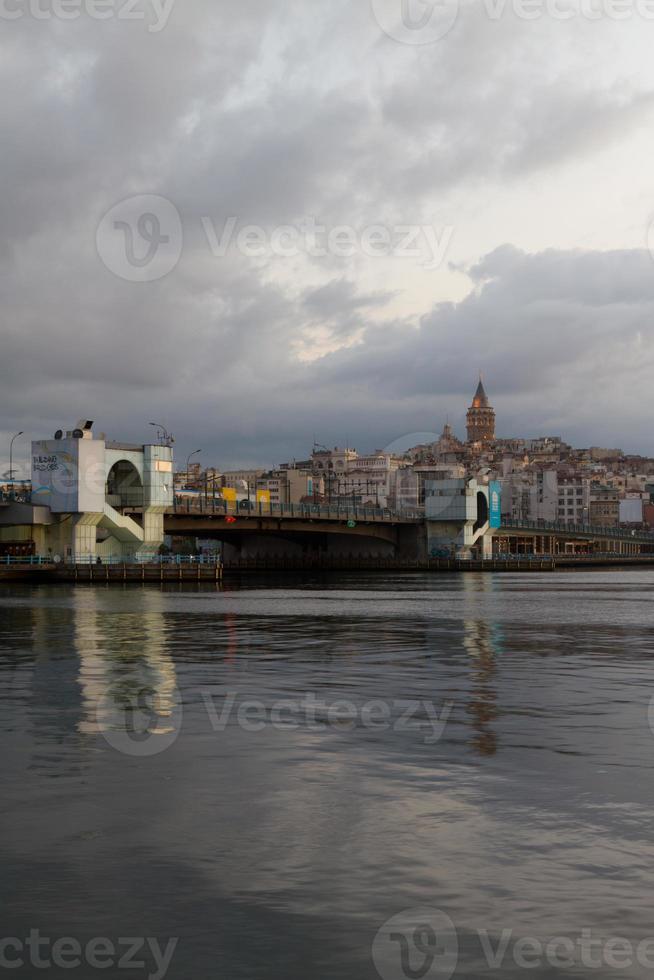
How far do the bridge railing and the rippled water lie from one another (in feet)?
302

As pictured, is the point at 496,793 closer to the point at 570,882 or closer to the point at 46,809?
the point at 570,882

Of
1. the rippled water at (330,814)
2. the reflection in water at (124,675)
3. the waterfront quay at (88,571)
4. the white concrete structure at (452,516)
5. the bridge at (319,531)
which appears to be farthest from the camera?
the white concrete structure at (452,516)

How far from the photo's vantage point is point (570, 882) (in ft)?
41.1

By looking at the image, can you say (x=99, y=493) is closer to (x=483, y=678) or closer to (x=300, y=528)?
(x=300, y=528)

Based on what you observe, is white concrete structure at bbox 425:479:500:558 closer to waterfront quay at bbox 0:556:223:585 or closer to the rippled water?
waterfront quay at bbox 0:556:223:585

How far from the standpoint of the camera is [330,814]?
51.3 feet

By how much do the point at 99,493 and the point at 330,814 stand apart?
101738 mm

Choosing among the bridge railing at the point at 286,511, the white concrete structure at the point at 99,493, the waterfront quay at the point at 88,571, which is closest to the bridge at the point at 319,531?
the bridge railing at the point at 286,511

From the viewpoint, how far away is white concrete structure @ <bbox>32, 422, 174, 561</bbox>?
114000 mm

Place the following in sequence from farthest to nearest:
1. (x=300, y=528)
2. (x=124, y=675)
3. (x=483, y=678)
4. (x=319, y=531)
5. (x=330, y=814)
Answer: (x=319, y=531) < (x=300, y=528) < (x=124, y=675) < (x=483, y=678) < (x=330, y=814)

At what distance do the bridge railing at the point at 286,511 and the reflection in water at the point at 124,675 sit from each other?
6592 cm

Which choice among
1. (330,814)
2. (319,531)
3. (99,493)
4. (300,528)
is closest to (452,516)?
(319,531)

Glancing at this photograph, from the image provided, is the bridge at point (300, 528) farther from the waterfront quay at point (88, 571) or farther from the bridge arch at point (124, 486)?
the waterfront quay at point (88, 571)

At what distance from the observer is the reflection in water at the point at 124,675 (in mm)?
24109
